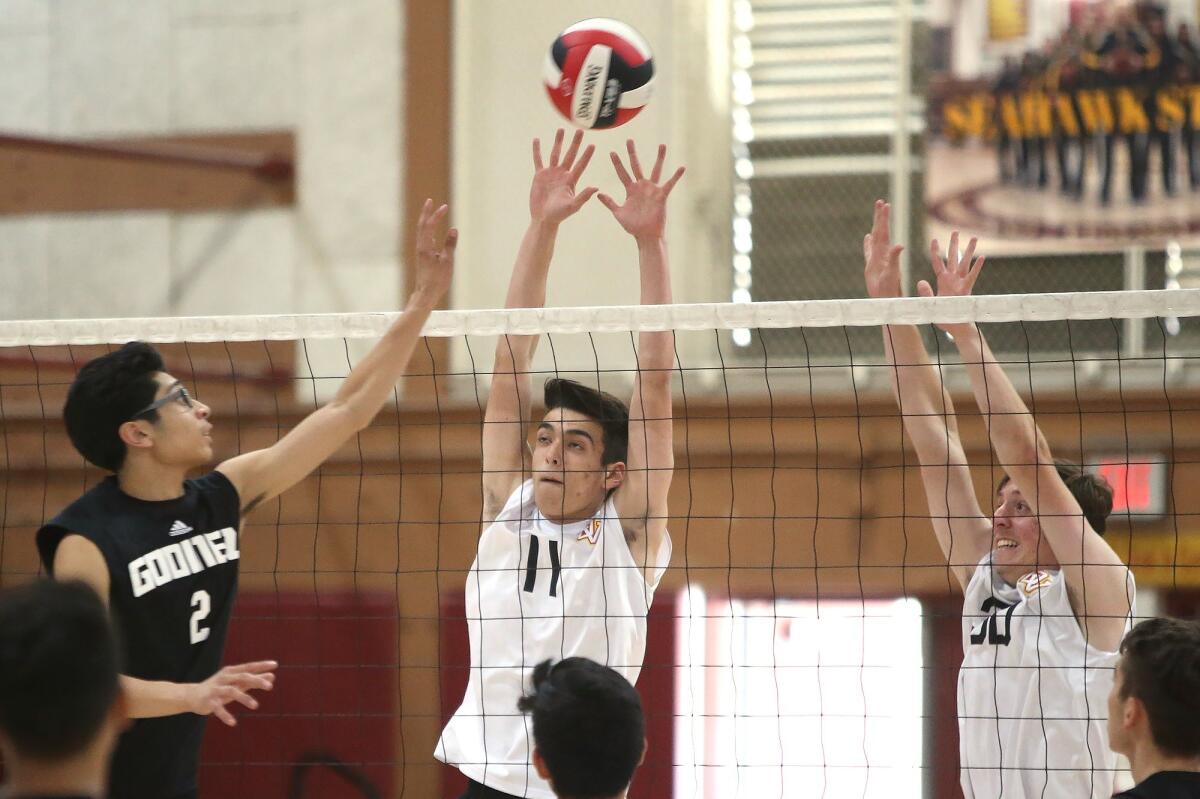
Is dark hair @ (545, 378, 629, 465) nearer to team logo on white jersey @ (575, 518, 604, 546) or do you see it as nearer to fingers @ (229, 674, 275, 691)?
team logo on white jersey @ (575, 518, 604, 546)

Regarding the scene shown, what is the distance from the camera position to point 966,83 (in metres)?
9.02

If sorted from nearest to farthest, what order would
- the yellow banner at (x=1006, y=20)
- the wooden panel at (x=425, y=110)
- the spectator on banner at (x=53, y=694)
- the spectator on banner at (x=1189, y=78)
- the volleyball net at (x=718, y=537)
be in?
the spectator on banner at (x=53, y=694), the volleyball net at (x=718, y=537), the spectator on banner at (x=1189, y=78), the yellow banner at (x=1006, y=20), the wooden panel at (x=425, y=110)

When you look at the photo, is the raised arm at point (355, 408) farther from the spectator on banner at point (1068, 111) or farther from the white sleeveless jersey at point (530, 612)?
the spectator on banner at point (1068, 111)

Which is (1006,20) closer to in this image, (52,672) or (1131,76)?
(1131,76)

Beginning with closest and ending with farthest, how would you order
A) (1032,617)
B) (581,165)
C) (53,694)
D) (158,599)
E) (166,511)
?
(53,694) < (158,599) < (166,511) < (1032,617) < (581,165)

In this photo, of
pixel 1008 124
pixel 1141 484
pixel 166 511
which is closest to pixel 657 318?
pixel 166 511

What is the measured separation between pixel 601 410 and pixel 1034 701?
5.21 ft

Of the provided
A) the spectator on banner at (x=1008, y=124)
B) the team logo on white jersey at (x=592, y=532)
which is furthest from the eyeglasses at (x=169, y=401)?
the spectator on banner at (x=1008, y=124)

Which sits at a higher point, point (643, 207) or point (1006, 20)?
point (1006, 20)

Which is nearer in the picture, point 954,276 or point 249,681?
point 249,681

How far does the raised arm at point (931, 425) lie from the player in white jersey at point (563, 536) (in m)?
0.73

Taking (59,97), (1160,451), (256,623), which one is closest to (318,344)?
(256,623)

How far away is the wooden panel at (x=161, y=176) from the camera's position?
32.0 ft

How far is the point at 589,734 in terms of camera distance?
271cm
